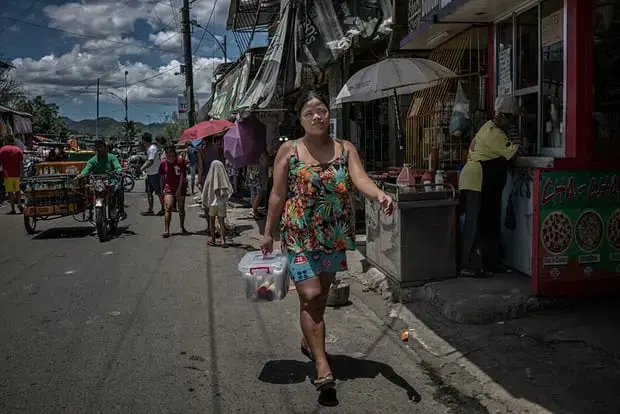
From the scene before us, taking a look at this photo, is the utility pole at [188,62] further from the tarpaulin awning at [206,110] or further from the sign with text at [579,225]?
the sign with text at [579,225]

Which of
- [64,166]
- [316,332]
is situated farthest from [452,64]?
[64,166]

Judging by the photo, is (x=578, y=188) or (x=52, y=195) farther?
(x=52, y=195)

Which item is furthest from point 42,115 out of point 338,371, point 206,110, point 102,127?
point 102,127

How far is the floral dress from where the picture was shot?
4.24m

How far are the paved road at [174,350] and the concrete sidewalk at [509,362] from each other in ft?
0.66

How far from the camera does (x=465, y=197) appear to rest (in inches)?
259

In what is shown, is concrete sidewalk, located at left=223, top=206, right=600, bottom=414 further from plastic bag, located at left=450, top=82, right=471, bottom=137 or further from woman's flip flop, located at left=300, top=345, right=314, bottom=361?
plastic bag, located at left=450, top=82, right=471, bottom=137

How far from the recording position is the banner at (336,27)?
31.4ft

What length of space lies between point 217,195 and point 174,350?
5939mm

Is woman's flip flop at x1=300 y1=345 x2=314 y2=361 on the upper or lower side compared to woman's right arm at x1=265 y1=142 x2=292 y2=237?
lower

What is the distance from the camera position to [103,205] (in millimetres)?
11664

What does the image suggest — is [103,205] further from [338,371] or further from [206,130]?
[338,371]

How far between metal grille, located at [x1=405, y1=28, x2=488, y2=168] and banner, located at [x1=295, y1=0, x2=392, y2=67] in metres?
1.08

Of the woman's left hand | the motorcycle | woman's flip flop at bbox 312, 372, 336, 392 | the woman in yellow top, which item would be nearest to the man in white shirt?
the motorcycle
